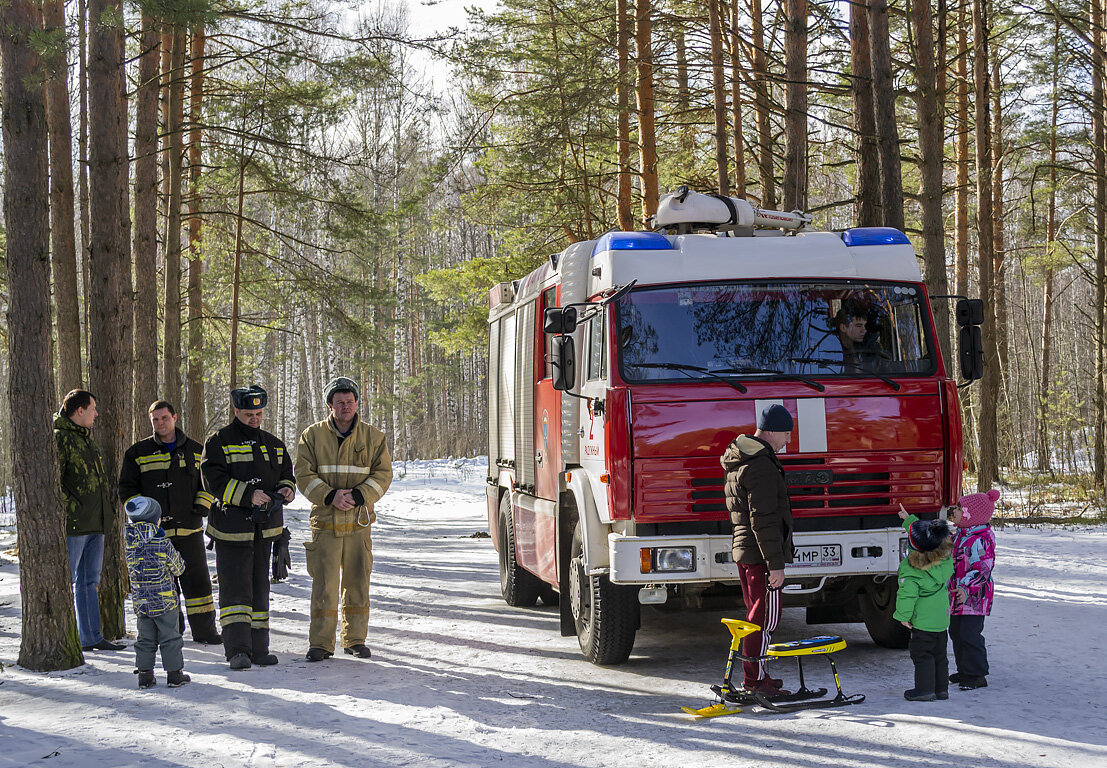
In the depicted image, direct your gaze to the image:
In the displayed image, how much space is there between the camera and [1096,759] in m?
5.19

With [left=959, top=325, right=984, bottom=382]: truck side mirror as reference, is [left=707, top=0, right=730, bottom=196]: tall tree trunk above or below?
above

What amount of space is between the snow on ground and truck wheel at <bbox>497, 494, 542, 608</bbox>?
0.52m

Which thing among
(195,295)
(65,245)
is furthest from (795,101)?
(195,295)

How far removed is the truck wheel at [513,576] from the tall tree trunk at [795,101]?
598 cm

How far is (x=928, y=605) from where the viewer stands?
646 cm

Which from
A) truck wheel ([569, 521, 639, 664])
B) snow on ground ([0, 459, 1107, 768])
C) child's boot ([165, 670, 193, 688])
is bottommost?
snow on ground ([0, 459, 1107, 768])

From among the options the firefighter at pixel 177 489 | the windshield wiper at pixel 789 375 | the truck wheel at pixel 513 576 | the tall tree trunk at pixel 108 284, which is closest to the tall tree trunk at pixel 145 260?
the tall tree trunk at pixel 108 284

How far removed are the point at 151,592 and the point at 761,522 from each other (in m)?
4.06

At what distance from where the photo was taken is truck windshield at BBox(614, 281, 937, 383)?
7242 millimetres

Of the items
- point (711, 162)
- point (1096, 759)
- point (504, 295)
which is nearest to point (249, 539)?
point (504, 295)

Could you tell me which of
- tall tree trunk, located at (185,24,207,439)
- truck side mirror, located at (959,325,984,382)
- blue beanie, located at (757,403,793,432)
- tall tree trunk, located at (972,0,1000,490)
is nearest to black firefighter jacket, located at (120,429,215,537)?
blue beanie, located at (757,403,793,432)

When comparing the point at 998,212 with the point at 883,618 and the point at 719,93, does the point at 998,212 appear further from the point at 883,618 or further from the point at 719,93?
the point at 883,618

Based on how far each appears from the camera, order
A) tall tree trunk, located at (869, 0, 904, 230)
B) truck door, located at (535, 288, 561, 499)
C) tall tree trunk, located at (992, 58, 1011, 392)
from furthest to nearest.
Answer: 1. tall tree trunk, located at (992, 58, 1011, 392)
2. tall tree trunk, located at (869, 0, 904, 230)
3. truck door, located at (535, 288, 561, 499)

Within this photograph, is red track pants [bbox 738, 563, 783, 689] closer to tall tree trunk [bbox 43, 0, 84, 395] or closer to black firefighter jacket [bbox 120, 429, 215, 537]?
black firefighter jacket [bbox 120, 429, 215, 537]
